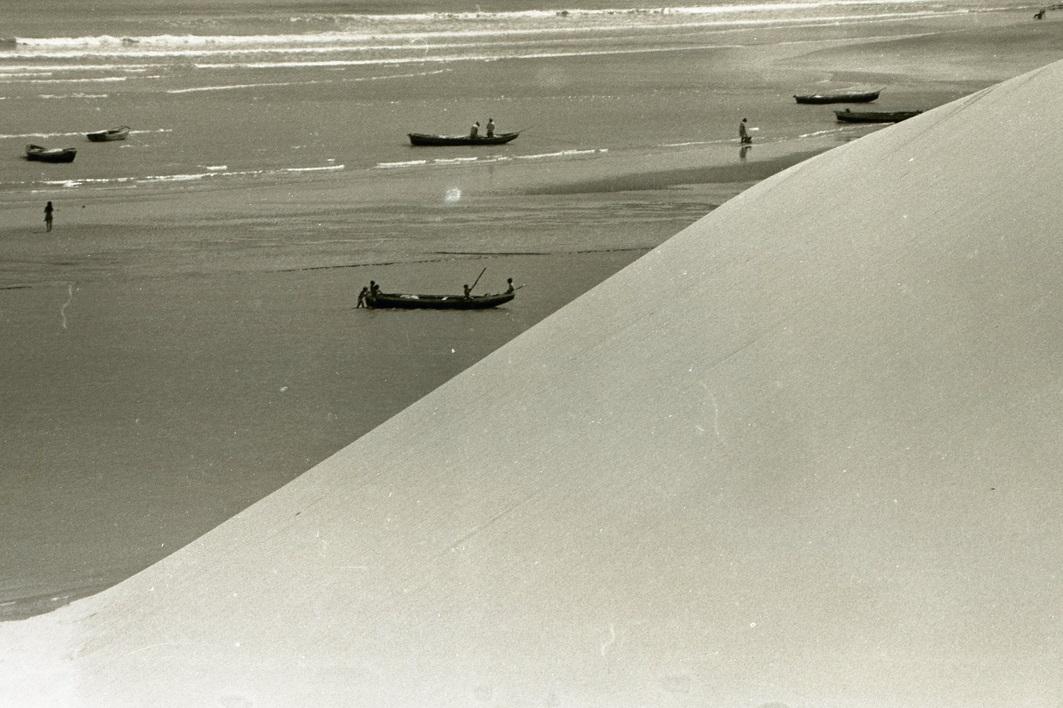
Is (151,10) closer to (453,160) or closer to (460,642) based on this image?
(453,160)

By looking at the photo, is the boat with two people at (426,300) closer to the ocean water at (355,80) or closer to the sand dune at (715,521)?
the sand dune at (715,521)

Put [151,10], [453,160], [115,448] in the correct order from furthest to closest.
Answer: [151,10], [453,160], [115,448]

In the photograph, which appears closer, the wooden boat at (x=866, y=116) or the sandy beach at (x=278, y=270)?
the sandy beach at (x=278, y=270)

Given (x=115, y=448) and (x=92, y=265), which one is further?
(x=92, y=265)

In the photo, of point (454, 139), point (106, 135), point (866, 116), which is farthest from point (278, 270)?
point (866, 116)

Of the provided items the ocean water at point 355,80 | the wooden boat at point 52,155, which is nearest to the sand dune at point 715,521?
the ocean water at point 355,80

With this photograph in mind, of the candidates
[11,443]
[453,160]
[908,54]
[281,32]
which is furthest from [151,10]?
[11,443]

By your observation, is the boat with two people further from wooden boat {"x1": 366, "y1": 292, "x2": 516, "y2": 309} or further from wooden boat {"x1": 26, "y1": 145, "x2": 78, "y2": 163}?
wooden boat {"x1": 26, "y1": 145, "x2": 78, "y2": 163}

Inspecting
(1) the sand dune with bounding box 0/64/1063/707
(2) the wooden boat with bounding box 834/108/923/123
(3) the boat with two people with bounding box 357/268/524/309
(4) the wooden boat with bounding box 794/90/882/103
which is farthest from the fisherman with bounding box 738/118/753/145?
(1) the sand dune with bounding box 0/64/1063/707
